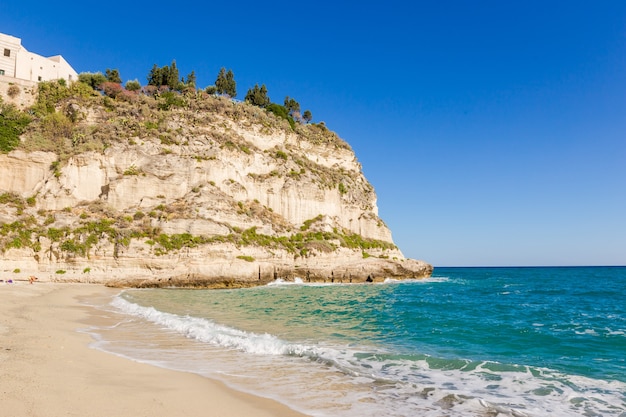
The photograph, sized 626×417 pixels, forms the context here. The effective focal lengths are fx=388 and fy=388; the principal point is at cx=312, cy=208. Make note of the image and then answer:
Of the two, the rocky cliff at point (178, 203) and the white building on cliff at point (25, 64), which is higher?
the white building on cliff at point (25, 64)

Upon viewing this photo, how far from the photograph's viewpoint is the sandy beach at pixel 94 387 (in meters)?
5.61

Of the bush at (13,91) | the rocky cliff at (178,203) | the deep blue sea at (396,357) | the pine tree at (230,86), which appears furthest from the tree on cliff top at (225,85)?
the deep blue sea at (396,357)

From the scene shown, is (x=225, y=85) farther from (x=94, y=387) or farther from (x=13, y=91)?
(x=94, y=387)

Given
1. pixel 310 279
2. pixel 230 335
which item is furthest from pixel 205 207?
pixel 230 335

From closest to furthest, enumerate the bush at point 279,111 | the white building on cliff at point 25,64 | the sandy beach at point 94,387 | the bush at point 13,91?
the sandy beach at point 94,387 → the bush at point 13,91 → the white building on cliff at point 25,64 → the bush at point 279,111

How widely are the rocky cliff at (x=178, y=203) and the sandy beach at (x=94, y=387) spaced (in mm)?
24439

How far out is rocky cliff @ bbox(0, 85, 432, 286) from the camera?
109 ft

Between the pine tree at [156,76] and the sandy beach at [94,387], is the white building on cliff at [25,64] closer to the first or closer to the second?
the pine tree at [156,76]

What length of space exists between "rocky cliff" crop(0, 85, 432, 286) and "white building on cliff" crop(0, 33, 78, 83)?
9209 mm

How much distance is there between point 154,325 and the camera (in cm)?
1461

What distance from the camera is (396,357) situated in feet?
33.9

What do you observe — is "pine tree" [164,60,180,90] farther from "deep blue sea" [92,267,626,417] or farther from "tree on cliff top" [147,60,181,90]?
"deep blue sea" [92,267,626,417]

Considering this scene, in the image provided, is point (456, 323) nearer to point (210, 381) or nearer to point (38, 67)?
point (210, 381)

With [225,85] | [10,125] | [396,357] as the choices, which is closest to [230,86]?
[225,85]
